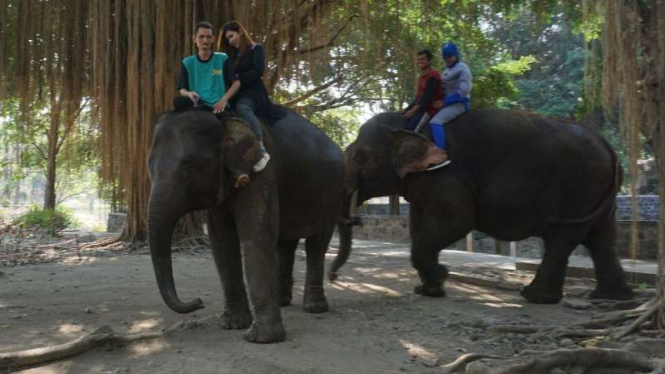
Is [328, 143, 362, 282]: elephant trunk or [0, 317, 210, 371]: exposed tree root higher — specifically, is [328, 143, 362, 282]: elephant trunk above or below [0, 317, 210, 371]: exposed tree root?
above

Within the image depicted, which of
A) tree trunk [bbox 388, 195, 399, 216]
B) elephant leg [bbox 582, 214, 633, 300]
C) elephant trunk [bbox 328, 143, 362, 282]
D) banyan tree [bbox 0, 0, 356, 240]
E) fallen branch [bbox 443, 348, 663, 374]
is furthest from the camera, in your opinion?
tree trunk [bbox 388, 195, 399, 216]

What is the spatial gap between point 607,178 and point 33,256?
817cm

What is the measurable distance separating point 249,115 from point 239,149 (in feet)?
1.26

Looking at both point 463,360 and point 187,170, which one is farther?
point 187,170

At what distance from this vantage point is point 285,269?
20.2 feet

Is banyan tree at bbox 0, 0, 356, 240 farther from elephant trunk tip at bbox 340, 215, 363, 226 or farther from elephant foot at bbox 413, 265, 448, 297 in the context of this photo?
elephant foot at bbox 413, 265, 448, 297

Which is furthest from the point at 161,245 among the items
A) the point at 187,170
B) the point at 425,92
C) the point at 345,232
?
the point at 425,92

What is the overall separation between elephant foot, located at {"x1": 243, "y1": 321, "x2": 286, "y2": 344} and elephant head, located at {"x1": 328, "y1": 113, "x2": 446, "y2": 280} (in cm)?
241

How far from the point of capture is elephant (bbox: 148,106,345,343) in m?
4.37

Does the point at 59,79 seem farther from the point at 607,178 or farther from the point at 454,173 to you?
the point at 607,178

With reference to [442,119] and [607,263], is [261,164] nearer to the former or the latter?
[442,119]

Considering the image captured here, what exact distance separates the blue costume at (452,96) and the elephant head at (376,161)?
203mm

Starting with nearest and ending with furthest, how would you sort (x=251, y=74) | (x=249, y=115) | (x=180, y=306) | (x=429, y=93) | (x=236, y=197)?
(x=180, y=306) < (x=236, y=197) < (x=249, y=115) < (x=251, y=74) < (x=429, y=93)

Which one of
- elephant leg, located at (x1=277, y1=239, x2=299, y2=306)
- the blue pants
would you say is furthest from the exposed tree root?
the blue pants
